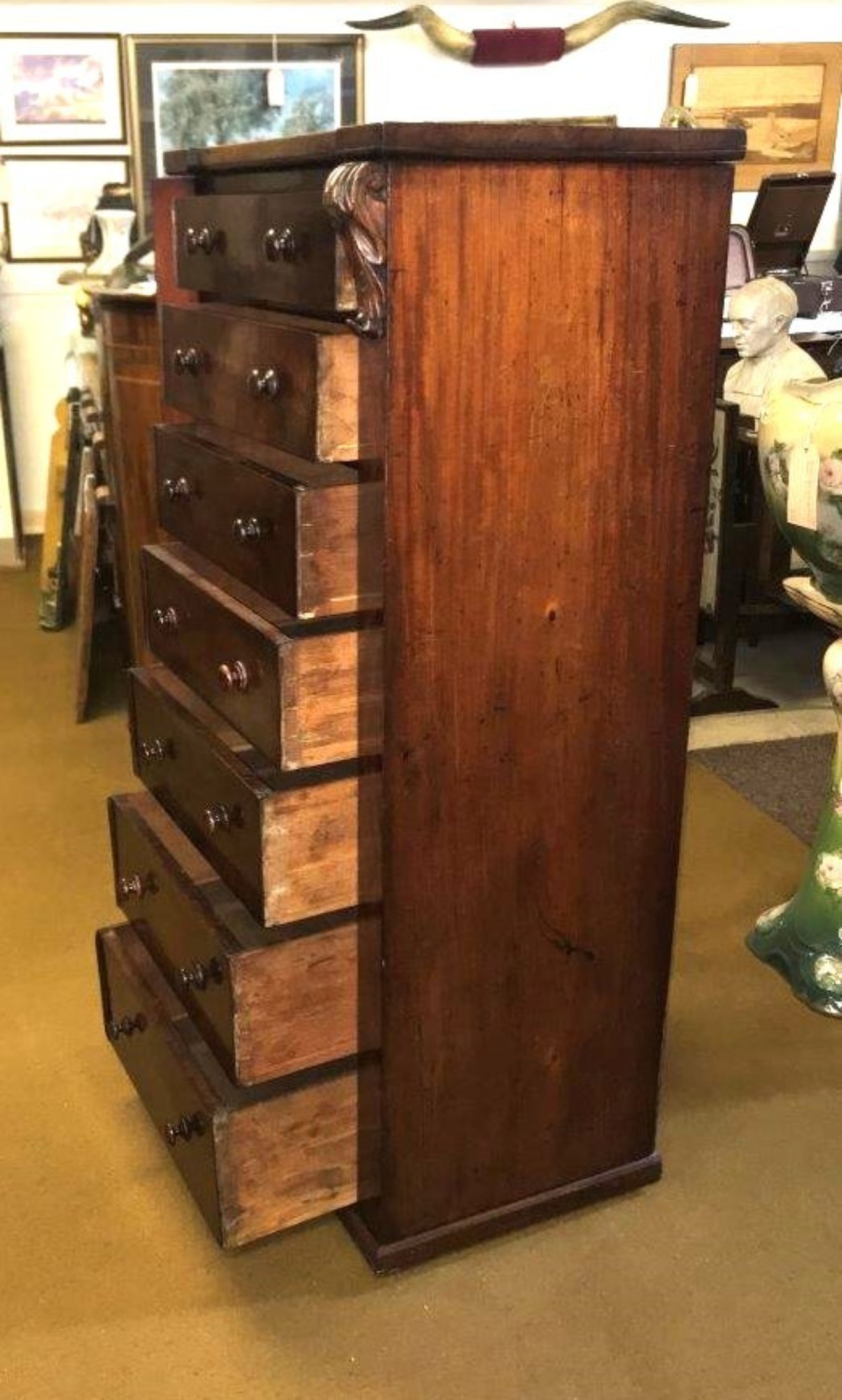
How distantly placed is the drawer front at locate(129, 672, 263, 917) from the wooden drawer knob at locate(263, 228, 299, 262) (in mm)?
545

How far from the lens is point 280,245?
133cm

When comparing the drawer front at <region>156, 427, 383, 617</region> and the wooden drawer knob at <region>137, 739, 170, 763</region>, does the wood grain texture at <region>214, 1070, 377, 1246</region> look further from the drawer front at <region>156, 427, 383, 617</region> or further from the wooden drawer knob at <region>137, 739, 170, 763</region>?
the drawer front at <region>156, 427, 383, 617</region>

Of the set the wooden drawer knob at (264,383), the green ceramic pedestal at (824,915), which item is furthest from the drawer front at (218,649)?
the green ceramic pedestal at (824,915)

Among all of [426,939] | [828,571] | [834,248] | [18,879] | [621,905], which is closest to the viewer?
[426,939]

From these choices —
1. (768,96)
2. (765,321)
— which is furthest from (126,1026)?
(768,96)

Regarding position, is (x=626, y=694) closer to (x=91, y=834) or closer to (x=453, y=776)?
(x=453, y=776)

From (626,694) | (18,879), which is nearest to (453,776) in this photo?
(626,694)

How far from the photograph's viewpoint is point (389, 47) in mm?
4887

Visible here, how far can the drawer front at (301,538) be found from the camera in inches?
51.3

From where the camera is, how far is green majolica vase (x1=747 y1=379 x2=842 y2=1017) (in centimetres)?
196

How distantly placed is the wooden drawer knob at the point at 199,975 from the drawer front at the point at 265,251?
73 cm

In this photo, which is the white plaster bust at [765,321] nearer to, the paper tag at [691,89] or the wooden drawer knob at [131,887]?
the wooden drawer knob at [131,887]

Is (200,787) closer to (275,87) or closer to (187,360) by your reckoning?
(187,360)

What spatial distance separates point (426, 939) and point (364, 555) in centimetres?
44
